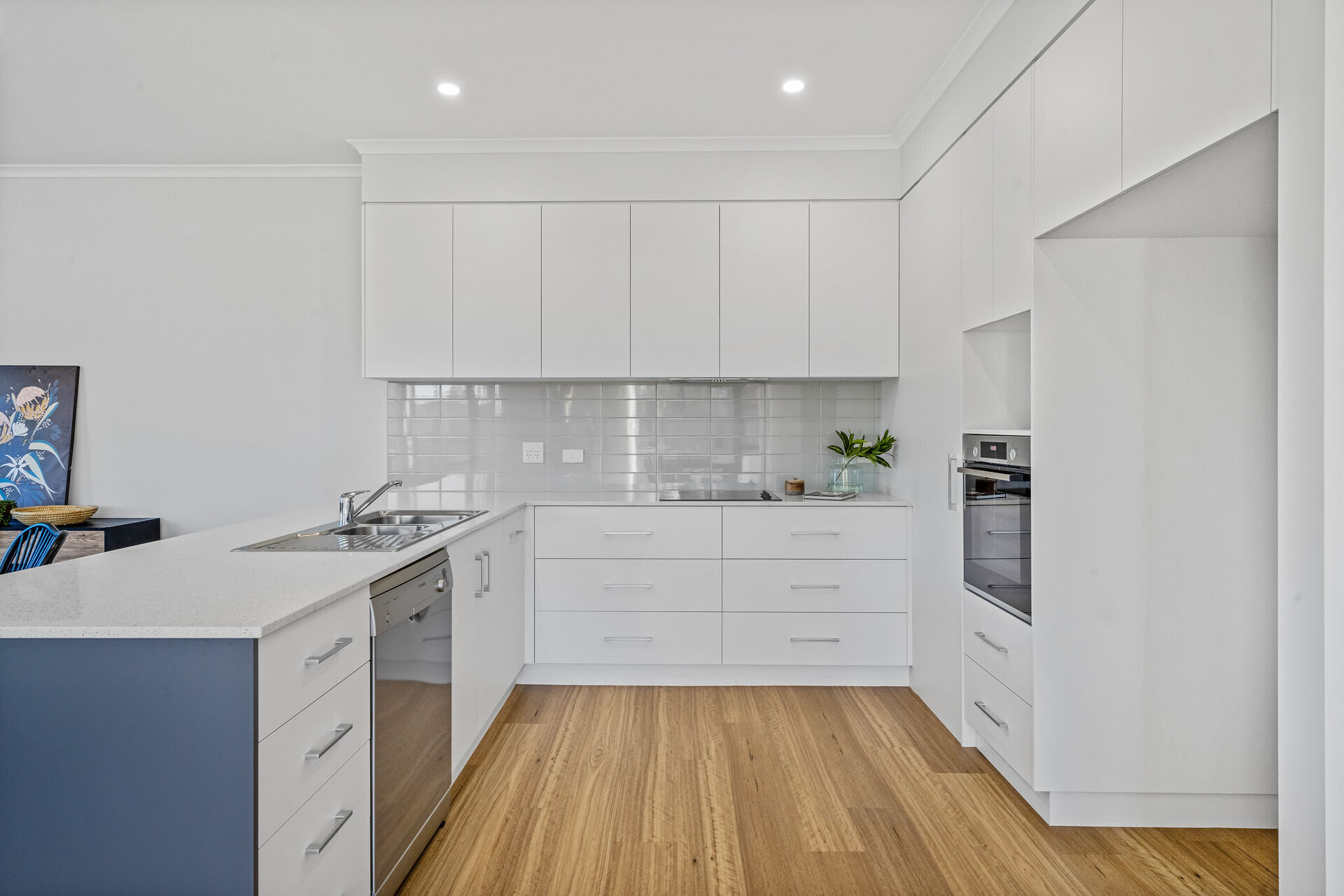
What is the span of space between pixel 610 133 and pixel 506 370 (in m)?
1.23

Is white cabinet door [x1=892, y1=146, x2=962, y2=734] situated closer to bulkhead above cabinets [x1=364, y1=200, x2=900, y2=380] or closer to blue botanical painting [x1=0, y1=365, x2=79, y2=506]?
bulkhead above cabinets [x1=364, y1=200, x2=900, y2=380]

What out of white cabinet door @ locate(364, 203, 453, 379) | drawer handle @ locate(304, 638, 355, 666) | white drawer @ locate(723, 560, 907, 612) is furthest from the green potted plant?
drawer handle @ locate(304, 638, 355, 666)

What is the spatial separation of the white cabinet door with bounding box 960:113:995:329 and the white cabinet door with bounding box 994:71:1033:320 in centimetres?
4

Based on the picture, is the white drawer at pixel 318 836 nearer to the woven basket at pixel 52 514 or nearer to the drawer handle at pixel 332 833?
the drawer handle at pixel 332 833

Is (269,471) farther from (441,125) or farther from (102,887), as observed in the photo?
(102,887)

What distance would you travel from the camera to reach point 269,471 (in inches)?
147

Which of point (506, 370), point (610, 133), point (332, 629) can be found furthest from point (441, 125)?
point (332, 629)

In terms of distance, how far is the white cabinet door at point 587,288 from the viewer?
3.38m

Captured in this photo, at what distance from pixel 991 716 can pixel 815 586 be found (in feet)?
3.28

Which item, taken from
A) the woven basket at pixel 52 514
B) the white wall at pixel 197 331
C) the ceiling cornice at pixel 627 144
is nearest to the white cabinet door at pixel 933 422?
the ceiling cornice at pixel 627 144

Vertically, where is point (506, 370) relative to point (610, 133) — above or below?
below

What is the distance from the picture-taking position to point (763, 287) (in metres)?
3.38

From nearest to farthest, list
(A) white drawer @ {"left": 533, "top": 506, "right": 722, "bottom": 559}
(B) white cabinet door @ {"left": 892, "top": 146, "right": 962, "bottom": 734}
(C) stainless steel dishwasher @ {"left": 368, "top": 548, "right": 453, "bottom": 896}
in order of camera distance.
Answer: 1. (C) stainless steel dishwasher @ {"left": 368, "top": 548, "right": 453, "bottom": 896}
2. (B) white cabinet door @ {"left": 892, "top": 146, "right": 962, "bottom": 734}
3. (A) white drawer @ {"left": 533, "top": 506, "right": 722, "bottom": 559}

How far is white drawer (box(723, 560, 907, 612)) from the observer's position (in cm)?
323
